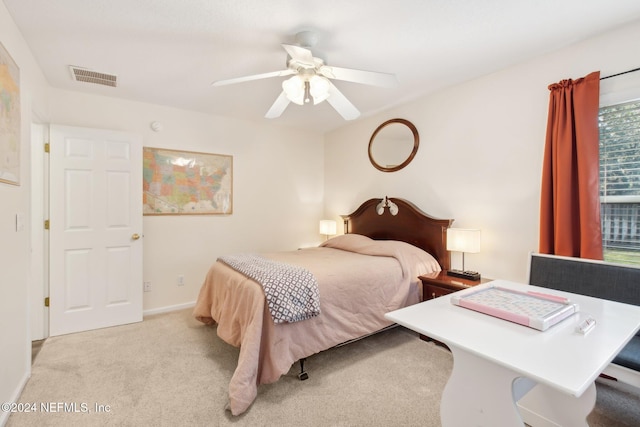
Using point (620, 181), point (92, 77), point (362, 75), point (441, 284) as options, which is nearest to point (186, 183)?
point (92, 77)

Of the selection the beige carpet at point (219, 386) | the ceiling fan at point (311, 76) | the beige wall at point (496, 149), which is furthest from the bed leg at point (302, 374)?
the ceiling fan at point (311, 76)

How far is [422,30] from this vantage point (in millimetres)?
2035

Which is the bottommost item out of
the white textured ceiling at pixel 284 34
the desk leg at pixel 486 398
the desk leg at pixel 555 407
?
the desk leg at pixel 555 407

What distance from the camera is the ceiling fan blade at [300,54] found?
71.2 inches

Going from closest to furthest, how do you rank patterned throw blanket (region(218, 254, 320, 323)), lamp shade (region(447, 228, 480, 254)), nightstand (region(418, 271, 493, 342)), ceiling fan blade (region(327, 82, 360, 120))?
patterned throw blanket (region(218, 254, 320, 323)), ceiling fan blade (region(327, 82, 360, 120)), nightstand (region(418, 271, 493, 342)), lamp shade (region(447, 228, 480, 254))

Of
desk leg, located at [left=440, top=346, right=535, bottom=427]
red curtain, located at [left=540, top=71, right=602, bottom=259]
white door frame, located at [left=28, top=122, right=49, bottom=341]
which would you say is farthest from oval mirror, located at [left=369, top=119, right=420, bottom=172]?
white door frame, located at [left=28, top=122, right=49, bottom=341]

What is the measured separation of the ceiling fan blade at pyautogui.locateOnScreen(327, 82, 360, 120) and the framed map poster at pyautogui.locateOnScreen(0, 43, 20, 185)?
6.38 ft

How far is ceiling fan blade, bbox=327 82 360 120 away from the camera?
2.26 metres

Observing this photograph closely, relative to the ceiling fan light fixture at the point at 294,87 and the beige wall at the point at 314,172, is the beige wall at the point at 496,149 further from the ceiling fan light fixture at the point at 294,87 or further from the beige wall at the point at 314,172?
the ceiling fan light fixture at the point at 294,87

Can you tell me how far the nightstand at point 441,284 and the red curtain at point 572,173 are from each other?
62cm

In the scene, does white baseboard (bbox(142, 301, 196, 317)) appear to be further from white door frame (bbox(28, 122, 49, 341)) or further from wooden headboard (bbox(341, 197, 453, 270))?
wooden headboard (bbox(341, 197, 453, 270))

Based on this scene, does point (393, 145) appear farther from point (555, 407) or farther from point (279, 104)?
point (555, 407)

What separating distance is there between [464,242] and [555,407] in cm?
130

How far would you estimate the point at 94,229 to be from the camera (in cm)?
302
